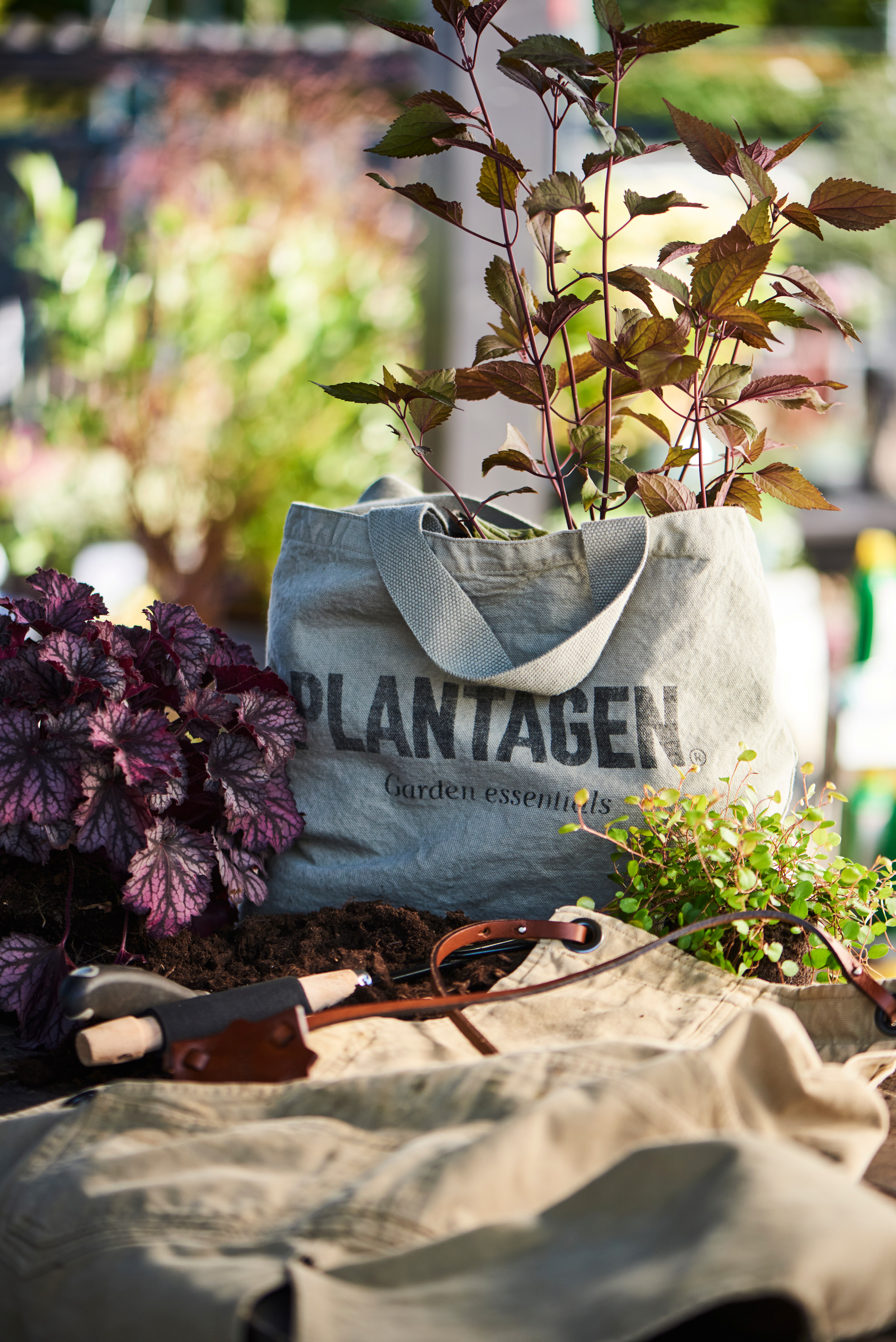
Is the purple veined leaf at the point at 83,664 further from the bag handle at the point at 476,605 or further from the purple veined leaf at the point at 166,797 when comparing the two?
the bag handle at the point at 476,605

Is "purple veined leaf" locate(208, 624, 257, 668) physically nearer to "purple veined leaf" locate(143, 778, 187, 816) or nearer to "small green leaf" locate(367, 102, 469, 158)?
"purple veined leaf" locate(143, 778, 187, 816)

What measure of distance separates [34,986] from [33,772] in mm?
211

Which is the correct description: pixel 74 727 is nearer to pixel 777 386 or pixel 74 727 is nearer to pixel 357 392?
pixel 357 392

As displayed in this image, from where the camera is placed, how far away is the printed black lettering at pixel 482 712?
1.30 m

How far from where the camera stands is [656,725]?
1274 millimetres

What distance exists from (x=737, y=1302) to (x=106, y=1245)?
37 cm

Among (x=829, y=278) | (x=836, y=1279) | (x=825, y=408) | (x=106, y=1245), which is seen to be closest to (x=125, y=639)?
(x=106, y=1245)

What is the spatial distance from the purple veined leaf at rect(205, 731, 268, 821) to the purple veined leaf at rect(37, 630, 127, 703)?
0.42 ft

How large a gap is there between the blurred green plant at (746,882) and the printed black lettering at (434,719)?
6.9 inches

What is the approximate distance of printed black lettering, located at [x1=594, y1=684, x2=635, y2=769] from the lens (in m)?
1.27

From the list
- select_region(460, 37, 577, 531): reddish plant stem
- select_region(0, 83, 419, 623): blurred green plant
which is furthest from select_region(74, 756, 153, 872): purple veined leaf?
select_region(0, 83, 419, 623): blurred green plant

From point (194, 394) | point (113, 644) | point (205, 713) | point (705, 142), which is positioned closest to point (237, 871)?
point (205, 713)

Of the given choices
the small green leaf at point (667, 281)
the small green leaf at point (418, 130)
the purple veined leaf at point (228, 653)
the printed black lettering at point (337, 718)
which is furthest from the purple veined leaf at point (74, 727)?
the small green leaf at point (667, 281)

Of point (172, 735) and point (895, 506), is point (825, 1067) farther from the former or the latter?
point (895, 506)
